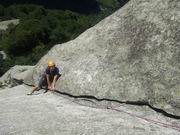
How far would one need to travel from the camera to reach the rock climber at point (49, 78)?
26.5 meters

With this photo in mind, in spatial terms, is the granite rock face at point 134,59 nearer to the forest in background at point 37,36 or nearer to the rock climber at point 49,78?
the rock climber at point 49,78

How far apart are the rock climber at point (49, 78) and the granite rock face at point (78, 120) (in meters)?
2.88

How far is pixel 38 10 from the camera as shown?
131m

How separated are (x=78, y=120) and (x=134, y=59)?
4.52 m

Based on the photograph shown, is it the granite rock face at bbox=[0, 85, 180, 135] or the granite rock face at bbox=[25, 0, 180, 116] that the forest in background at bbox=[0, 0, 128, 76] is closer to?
the granite rock face at bbox=[25, 0, 180, 116]

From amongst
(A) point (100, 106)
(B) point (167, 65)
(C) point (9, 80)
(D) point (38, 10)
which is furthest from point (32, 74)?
(D) point (38, 10)

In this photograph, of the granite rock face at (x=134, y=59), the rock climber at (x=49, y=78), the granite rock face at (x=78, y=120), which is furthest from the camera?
the rock climber at (x=49, y=78)

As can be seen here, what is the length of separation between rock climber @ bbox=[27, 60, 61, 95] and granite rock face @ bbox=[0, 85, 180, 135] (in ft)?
9.46

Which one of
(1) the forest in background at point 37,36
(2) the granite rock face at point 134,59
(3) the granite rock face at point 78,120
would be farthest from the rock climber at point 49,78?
(1) the forest in background at point 37,36

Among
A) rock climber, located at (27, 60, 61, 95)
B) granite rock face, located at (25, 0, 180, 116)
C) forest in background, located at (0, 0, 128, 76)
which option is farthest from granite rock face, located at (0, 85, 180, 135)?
forest in background, located at (0, 0, 128, 76)

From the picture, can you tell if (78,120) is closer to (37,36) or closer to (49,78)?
(49,78)

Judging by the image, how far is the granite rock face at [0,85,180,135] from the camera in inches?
714

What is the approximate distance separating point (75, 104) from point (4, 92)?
7.63 metres

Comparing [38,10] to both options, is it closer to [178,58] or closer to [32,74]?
[32,74]
